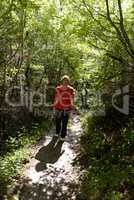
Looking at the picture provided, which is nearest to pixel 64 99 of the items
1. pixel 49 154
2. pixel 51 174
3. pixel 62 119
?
pixel 62 119

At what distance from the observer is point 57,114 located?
12.9 metres

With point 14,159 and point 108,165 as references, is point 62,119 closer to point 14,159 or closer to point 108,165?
point 14,159

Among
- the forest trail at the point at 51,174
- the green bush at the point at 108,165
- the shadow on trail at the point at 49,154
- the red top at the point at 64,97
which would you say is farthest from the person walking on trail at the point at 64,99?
the green bush at the point at 108,165

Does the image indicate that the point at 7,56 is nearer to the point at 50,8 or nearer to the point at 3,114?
the point at 3,114

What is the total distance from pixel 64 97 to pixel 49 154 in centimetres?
205

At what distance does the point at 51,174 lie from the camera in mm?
10094

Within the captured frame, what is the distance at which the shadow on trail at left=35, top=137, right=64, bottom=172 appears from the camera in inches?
427

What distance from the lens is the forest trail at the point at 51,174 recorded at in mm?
8828

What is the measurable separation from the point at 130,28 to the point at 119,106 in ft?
13.0

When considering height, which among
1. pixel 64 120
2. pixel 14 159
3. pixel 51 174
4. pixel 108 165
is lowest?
pixel 51 174

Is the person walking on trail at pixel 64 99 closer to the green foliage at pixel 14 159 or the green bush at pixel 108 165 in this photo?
the green bush at pixel 108 165

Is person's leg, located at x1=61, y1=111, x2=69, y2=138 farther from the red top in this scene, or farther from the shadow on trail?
the shadow on trail

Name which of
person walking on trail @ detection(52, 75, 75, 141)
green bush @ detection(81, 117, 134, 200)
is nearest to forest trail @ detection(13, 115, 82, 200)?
green bush @ detection(81, 117, 134, 200)

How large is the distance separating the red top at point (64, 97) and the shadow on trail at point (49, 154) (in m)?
1.35
